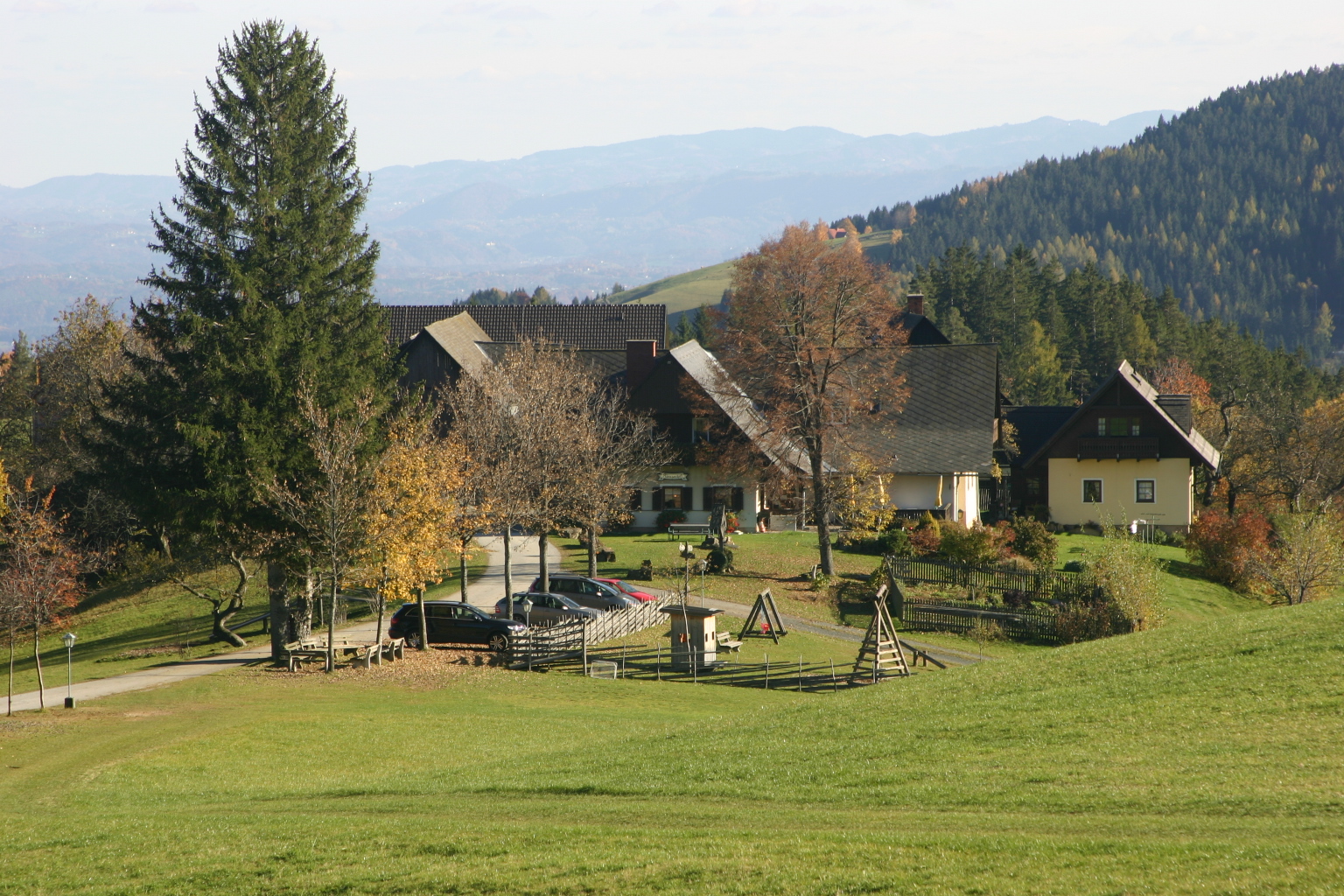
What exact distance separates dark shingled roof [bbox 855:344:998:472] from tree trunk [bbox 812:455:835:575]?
815 cm

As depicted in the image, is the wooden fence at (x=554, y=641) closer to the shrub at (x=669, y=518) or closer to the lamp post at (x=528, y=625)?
the lamp post at (x=528, y=625)

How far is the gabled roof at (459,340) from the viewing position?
67188 millimetres

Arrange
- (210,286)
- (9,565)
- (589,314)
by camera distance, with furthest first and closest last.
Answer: (589,314) < (9,565) < (210,286)

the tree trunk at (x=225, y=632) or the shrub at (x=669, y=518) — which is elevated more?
the shrub at (x=669, y=518)

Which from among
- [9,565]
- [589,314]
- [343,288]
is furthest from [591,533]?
[589,314]

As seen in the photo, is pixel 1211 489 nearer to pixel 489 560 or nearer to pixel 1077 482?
pixel 1077 482

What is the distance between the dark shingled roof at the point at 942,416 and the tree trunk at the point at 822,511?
321 inches

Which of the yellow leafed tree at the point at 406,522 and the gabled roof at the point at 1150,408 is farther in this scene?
the gabled roof at the point at 1150,408

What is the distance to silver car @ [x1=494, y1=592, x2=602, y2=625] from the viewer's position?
37.3 metres

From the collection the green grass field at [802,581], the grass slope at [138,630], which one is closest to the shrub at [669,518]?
the green grass field at [802,581]

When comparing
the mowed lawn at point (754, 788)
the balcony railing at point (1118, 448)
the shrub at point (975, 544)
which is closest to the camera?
the mowed lawn at point (754, 788)

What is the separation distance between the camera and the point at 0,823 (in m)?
16.9

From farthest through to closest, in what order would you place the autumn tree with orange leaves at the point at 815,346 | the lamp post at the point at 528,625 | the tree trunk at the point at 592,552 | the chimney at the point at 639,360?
1. the chimney at the point at 639,360
2. the autumn tree with orange leaves at the point at 815,346
3. the tree trunk at the point at 592,552
4. the lamp post at the point at 528,625

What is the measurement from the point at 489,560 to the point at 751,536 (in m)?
12.7
